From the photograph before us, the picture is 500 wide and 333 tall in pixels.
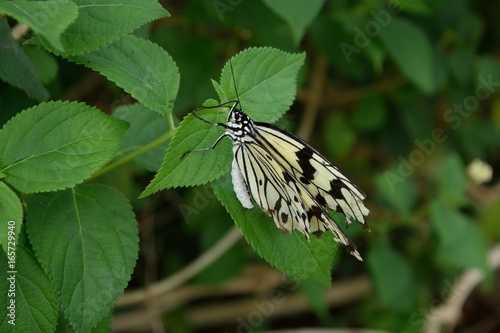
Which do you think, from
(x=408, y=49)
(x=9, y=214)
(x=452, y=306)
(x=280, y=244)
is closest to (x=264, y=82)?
(x=280, y=244)

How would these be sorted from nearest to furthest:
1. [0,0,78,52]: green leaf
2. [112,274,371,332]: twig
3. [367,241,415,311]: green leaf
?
[0,0,78,52]: green leaf
[367,241,415,311]: green leaf
[112,274,371,332]: twig

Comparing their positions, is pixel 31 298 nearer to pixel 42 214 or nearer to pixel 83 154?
pixel 42 214

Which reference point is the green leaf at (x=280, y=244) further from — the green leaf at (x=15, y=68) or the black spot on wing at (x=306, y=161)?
the green leaf at (x=15, y=68)

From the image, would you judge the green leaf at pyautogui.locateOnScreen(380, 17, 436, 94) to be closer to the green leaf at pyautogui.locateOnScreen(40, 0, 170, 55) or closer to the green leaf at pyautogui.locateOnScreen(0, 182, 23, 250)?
the green leaf at pyautogui.locateOnScreen(40, 0, 170, 55)

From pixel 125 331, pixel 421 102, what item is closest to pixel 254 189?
pixel 125 331

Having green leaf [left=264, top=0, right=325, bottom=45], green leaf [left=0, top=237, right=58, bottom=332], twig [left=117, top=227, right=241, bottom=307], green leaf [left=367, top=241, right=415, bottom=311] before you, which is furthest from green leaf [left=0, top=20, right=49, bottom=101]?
green leaf [left=367, top=241, right=415, bottom=311]

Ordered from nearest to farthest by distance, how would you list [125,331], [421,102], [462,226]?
[462,226], [125,331], [421,102]

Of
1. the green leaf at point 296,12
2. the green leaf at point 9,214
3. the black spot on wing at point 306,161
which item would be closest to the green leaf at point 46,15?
the green leaf at point 9,214
